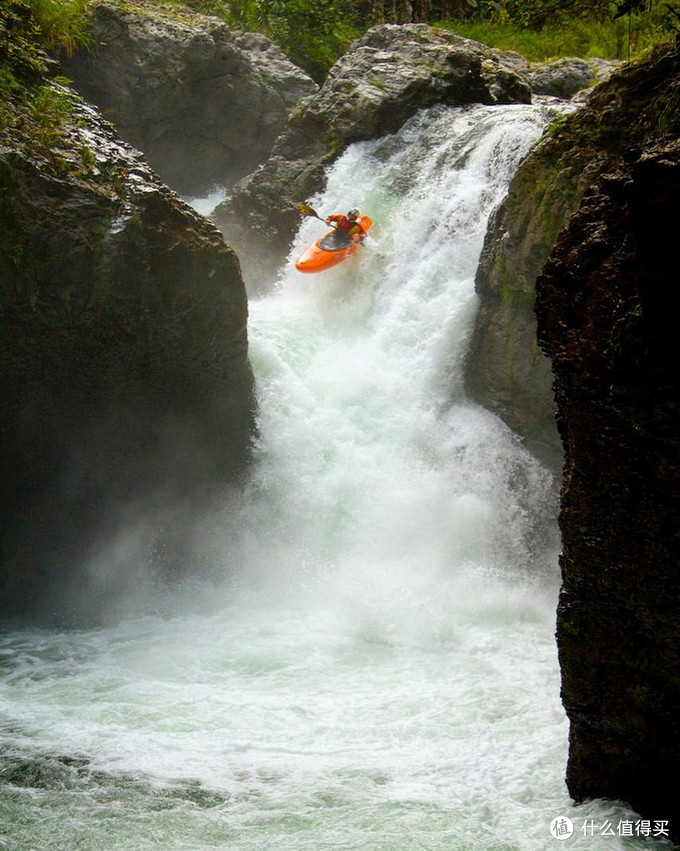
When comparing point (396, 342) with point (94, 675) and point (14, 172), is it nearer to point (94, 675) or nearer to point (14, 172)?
point (14, 172)

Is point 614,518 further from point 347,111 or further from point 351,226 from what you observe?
point 347,111

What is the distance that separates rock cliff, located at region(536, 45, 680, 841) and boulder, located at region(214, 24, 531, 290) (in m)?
8.47

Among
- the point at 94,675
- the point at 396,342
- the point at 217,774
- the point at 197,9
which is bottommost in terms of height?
the point at 94,675

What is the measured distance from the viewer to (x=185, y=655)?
6.12 metres

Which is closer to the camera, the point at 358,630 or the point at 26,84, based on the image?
the point at 358,630

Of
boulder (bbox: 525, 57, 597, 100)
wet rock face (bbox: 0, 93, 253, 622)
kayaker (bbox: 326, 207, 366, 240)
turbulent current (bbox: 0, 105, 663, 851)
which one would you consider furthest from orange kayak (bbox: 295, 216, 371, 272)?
boulder (bbox: 525, 57, 597, 100)

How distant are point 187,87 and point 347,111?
3.01 m

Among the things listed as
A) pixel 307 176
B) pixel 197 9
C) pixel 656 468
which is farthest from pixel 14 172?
pixel 197 9

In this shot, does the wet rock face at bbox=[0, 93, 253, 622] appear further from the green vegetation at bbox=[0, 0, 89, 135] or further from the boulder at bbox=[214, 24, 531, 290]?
the boulder at bbox=[214, 24, 531, 290]

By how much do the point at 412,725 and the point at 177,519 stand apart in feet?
12.3

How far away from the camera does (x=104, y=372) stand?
282 inches

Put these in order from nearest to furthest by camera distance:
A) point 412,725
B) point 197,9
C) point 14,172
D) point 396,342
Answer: point 412,725 < point 14,172 < point 396,342 < point 197,9

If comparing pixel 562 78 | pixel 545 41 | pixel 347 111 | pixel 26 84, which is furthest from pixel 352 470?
pixel 545 41

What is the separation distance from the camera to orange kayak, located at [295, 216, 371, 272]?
10.0 metres
